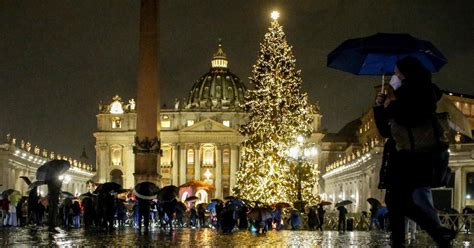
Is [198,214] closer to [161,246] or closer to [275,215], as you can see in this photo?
[275,215]

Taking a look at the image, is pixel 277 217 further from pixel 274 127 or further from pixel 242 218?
pixel 274 127

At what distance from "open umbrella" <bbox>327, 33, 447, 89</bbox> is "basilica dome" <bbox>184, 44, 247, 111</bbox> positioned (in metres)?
117

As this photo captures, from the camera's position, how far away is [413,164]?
6828 millimetres

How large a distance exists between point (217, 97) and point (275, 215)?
103384 millimetres

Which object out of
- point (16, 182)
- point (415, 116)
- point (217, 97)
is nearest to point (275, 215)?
point (415, 116)

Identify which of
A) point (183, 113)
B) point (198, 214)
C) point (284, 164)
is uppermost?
point (183, 113)

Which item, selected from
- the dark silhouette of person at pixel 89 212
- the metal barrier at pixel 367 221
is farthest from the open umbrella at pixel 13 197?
the metal barrier at pixel 367 221

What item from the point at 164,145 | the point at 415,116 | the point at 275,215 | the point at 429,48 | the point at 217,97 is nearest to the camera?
the point at 415,116

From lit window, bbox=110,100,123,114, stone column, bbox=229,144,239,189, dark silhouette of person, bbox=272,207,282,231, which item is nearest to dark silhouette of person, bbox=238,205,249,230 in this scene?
dark silhouette of person, bbox=272,207,282,231

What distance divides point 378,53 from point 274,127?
2924cm

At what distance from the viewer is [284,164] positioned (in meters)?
38.6

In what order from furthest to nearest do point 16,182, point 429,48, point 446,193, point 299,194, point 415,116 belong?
1. point 16,182
2. point 446,193
3. point 299,194
4. point 429,48
5. point 415,116

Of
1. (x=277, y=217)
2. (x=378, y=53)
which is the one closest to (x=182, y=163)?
(x=277, y=217)

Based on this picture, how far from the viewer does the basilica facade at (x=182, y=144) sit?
4510 inches
